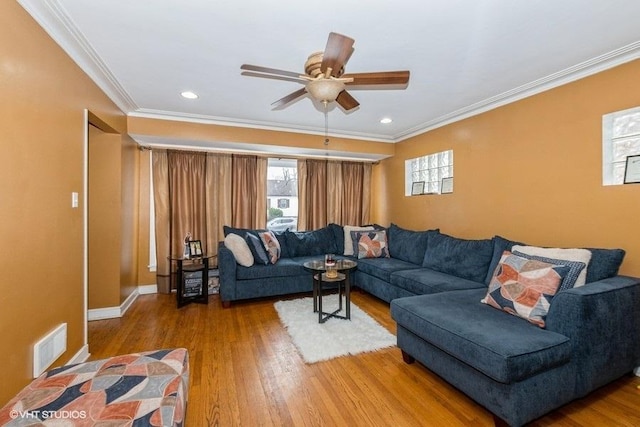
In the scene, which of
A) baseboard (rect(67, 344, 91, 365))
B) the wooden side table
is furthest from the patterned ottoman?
the wooden side table

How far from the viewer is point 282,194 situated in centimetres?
506

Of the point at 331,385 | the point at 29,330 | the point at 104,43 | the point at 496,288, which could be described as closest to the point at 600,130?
the point at 496,288

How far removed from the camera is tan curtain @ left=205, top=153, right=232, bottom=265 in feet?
14.5

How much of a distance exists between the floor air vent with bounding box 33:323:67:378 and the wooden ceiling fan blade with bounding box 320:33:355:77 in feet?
8.45

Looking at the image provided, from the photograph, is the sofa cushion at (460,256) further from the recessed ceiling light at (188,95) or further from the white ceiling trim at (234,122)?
the recessed ceiling light at (188,95)

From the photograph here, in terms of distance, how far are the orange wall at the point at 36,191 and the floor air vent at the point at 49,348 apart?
4 cm

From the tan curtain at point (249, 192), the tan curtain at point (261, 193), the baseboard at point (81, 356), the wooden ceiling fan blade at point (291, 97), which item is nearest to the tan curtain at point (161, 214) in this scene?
the tan curtain at point (249, 192)

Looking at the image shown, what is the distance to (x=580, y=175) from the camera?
99.4 inches

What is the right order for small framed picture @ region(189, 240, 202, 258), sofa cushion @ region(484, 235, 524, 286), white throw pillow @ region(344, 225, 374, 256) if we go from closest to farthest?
sofa cushion @ region(484, 235, 524, 286)
small framed picture @ region(189, 240, 202, 258)
white throw pillow @ region(344, 225, 374, 256)

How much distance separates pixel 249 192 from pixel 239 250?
1270 mm

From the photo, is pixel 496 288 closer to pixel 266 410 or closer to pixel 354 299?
pixel 266 410

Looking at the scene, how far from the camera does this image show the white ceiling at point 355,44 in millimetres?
1767

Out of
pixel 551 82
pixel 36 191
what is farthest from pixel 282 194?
pixel 551 82

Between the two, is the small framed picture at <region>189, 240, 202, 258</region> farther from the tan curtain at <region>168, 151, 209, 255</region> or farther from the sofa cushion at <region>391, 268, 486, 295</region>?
the sofa cushion at <region>391, 268, 486, 295</region>
